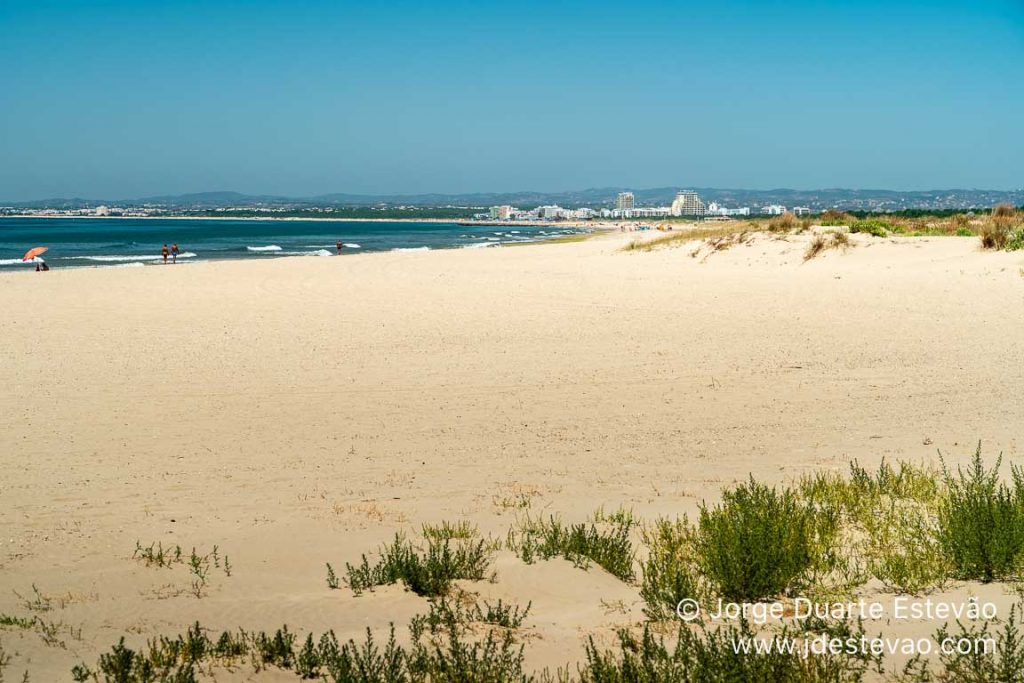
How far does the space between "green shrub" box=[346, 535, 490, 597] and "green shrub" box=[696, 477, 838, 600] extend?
4.02ft

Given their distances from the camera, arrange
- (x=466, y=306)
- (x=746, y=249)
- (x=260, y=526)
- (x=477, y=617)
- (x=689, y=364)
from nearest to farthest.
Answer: (x=477, y=617) → (x=260, y=526) → (x=689, y=364) → (x=466, y=306) → (x=746, y=249)

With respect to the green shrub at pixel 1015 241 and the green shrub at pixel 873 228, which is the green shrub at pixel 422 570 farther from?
the green shrub at pixel 873 228

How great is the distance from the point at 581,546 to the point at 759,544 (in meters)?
0.97

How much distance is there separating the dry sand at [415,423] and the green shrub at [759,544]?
0.52 meters

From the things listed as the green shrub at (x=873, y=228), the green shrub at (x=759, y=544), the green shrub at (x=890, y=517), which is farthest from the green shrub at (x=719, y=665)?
the green shrub at (x=873, y=228)

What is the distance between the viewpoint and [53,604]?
4.23 meters

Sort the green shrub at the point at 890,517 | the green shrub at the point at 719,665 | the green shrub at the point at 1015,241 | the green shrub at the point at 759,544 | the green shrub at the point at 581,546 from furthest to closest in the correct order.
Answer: the green shrub at the point at 1015,241, the green shrub at the point at 581,546, the green shrub at the point at 890,517, the green shrub at the point at 759,544, the green shrub at the point at 719,665

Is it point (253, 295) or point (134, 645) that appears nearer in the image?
point (134, 645)

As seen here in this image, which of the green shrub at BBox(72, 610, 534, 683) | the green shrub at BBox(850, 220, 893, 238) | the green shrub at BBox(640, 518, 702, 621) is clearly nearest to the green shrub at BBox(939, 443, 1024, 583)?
the green shrub at BBox(640, 518, 702, 621)

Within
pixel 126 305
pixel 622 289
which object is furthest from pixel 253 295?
pixel 622 289

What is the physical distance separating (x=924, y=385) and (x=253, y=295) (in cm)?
1399

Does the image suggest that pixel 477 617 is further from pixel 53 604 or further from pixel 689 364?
pixel 689 364

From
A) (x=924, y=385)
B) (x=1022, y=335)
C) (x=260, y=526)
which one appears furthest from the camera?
(x=1022, y=335)

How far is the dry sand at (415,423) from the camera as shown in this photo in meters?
4.48
